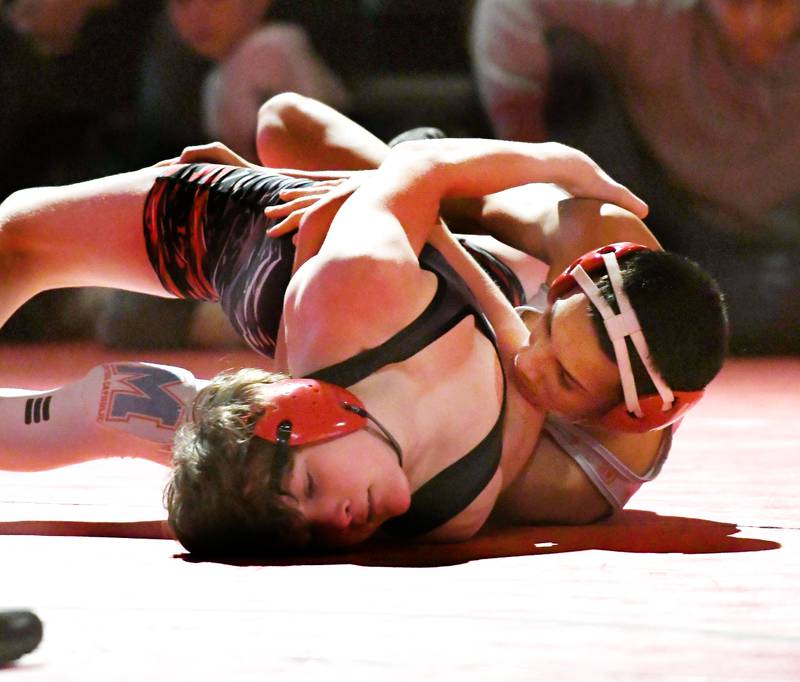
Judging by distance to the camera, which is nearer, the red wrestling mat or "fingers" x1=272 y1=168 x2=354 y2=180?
the red wrestling mat

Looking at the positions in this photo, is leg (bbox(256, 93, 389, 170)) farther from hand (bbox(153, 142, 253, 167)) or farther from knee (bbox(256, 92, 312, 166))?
hand (bbox(153, 142, 253, 167))

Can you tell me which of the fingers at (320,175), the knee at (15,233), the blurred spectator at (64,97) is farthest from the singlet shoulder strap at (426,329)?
the blurred spectator at (64,97)

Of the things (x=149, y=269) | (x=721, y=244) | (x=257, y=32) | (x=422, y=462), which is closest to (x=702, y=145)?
(x=721, y=244)

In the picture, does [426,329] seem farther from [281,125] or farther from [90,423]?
[281,125]

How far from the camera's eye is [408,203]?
6.16 feet

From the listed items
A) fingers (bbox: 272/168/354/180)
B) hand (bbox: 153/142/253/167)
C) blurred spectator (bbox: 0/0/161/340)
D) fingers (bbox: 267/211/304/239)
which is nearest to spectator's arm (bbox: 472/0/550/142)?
blurred spectator (bbox: 0/0/161/340)

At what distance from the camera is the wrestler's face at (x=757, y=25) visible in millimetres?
4824

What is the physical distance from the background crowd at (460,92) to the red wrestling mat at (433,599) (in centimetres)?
284

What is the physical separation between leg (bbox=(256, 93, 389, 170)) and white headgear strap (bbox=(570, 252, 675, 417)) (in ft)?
2.55

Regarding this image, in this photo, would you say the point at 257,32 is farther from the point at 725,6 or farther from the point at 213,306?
the point at 725,6

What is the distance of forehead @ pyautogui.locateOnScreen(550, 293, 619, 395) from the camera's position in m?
1.75

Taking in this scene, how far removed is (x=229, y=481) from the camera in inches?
63.6

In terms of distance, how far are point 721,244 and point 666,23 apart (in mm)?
853

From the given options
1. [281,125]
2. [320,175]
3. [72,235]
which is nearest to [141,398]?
[72,235]
